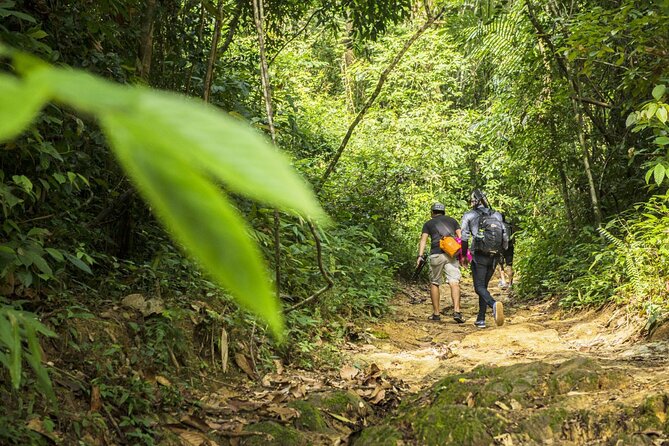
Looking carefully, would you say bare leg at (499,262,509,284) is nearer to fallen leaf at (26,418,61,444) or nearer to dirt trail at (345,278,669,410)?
dirt trail at (345,278,669,410)

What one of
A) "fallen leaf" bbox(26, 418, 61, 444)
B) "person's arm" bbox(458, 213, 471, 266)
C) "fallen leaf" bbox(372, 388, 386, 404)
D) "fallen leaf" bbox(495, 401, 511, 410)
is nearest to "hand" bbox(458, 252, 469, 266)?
"person's arm" bbox(458, 213, 471, 266)

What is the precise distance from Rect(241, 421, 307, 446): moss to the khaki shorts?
5578mm

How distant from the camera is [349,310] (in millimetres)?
7480

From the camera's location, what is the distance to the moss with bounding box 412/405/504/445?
371cm

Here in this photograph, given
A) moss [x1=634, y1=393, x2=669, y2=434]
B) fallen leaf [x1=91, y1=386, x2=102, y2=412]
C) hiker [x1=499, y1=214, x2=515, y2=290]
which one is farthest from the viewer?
hiker [x1=499, y1=214, x2=515, y2=290]

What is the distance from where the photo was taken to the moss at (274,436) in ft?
11.6

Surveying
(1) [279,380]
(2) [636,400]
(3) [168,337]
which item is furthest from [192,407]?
(2) [636,400]

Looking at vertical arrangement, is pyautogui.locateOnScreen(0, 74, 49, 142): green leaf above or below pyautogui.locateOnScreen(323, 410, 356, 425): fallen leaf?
above

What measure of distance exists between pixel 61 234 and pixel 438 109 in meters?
14.9

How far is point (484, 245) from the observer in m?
8.28

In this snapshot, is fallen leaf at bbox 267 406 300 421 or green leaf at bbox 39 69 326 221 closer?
green leaf at bbox 39 69 326 221

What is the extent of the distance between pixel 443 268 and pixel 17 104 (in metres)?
8.95

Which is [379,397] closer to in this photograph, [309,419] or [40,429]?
[309,419]

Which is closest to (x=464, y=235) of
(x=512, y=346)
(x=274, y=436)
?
(x=512, y=346)
